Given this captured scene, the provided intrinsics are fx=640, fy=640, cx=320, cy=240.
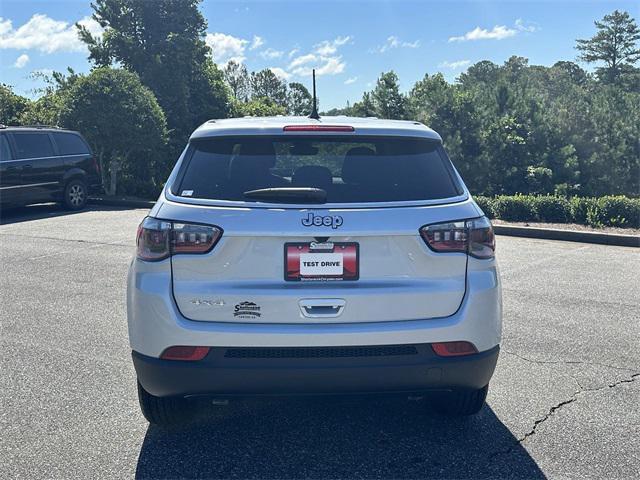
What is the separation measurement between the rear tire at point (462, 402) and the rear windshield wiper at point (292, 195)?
136cm

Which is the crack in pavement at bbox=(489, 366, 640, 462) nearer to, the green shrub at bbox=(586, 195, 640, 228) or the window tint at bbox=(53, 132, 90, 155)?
the green shrub at bbox=(586, 195, 640, 228)

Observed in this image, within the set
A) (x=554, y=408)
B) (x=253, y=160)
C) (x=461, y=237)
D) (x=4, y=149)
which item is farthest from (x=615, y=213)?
(x=4, y=149)

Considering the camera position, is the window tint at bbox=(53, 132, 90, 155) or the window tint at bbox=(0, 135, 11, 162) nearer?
the window tint at bbox=(0, 135, 11, 162)

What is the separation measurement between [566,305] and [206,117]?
71.8 ft

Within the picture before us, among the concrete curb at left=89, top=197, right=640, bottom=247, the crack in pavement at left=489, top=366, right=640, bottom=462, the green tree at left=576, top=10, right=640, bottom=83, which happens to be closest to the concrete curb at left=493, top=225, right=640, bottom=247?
the concrete curb at left=89, top=197, right=640, bottom=247

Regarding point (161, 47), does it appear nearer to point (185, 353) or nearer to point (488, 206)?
point (488, 206)

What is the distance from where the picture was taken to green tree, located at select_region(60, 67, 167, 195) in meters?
16.7

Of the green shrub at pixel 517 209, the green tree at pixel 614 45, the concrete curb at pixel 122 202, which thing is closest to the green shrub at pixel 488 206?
the green shrub at pixel 517 209

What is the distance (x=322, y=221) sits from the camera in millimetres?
2963

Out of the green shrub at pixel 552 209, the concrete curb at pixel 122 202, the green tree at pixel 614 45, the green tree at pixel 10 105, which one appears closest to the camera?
the green shrub at pixel 552 209

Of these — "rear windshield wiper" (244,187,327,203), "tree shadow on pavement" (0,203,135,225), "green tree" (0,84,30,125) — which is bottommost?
"tree shadow on pavement" (0,203,135,225)

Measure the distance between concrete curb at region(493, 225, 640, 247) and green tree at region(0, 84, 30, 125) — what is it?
19.0m

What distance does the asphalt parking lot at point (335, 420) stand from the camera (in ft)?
10.5

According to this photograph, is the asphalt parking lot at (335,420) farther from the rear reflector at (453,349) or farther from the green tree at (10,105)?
the green tree at (10,105)
